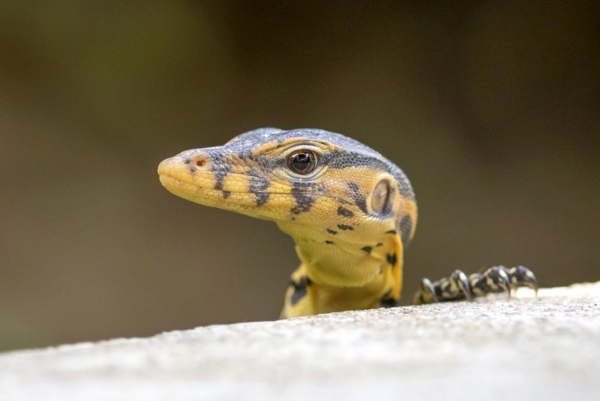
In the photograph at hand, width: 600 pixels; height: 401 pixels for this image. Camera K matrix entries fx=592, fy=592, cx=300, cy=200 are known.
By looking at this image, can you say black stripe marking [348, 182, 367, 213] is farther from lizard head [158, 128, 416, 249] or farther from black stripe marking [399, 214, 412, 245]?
black stripe marking [399, 214, 412, 245]

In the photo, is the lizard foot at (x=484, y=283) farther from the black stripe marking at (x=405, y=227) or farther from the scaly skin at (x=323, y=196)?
the black stripe marking at (x=405, y=227)

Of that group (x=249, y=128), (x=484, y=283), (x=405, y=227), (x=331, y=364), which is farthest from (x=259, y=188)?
(x=249, y=128)

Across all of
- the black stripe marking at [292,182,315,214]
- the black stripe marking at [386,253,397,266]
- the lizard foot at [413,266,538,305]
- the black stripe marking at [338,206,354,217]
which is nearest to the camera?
the black stripe marking at [292,182,315,214]

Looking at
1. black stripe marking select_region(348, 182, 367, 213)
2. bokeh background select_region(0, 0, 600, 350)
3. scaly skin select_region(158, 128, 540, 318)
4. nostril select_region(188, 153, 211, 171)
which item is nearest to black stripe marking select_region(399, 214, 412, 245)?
scaly skin select_region(158, 128, 540, 318)

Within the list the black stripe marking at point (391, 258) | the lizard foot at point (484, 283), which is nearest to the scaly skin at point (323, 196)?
the black stripe marking at point (391, 258)

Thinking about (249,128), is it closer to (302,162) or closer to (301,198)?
(302,162)

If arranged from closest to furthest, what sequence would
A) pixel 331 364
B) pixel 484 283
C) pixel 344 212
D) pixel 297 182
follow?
pixel 331 364
pixel 297 182
pixel 344 212
pixel 484 283
